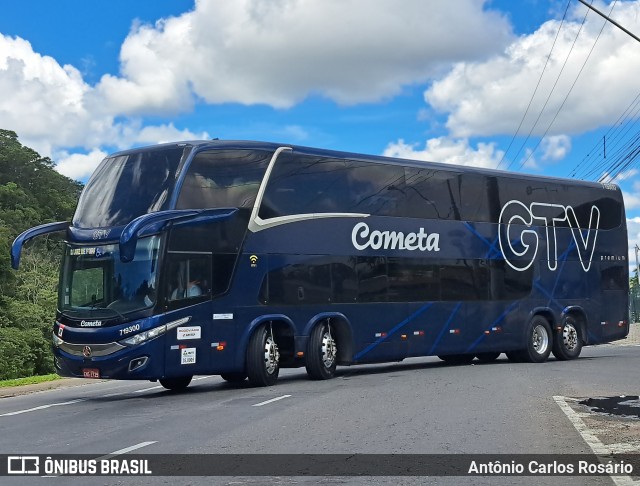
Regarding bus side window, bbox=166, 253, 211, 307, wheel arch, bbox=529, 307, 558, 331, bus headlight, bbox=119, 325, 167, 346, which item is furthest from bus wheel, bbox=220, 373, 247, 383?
wheel arch, bbox=529, 307, 558, 331

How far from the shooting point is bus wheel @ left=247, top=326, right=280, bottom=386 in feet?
62.6

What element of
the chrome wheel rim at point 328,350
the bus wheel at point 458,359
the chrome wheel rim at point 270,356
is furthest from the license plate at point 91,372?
the bus wheel at point 458,359

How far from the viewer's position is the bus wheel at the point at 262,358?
1908cm

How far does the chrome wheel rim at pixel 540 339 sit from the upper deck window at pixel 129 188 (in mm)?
12374

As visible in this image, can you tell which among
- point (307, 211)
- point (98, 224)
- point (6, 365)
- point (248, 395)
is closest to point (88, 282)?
point (98, 224)

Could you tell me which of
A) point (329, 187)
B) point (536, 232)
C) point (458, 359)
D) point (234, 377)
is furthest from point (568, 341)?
point (234, 377)

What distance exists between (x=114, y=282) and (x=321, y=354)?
5037mm

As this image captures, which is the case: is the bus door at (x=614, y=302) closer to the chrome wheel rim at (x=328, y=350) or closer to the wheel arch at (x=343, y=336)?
the wheel arch at (x=343, y=336)

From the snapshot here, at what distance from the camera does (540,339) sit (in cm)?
2659

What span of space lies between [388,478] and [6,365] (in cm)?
3174

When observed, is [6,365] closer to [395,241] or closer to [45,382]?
[45,382]

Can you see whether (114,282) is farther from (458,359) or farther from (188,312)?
(458,359)

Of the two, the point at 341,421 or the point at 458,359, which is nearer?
the point at 341,421

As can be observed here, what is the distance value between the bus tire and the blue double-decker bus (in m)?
0.05
